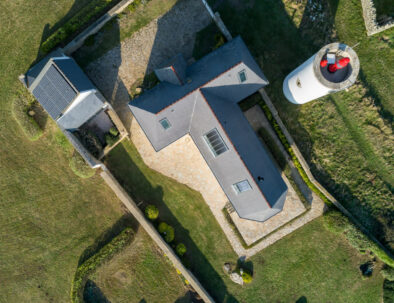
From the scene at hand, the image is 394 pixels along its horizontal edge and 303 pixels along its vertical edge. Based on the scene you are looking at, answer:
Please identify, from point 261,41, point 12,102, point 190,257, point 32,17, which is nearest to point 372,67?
point 261,41

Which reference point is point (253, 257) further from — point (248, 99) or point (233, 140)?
point (248, 99)

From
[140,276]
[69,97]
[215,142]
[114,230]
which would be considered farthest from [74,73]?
[140,276]

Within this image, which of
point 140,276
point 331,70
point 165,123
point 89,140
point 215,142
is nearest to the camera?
point 331,70

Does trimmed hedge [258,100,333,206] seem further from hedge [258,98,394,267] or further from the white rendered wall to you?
the white rendered wall

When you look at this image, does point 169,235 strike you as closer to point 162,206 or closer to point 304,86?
point 162,206

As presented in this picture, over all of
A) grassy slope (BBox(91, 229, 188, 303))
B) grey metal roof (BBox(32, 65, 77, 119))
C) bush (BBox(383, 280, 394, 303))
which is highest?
grey metal roof (BBox(32, 65, 77, 119))

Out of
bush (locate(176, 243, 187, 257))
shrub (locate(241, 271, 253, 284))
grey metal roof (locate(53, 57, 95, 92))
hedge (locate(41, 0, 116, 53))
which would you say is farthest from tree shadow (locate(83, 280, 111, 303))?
hedge (locate(41, 0, 116, 53))
